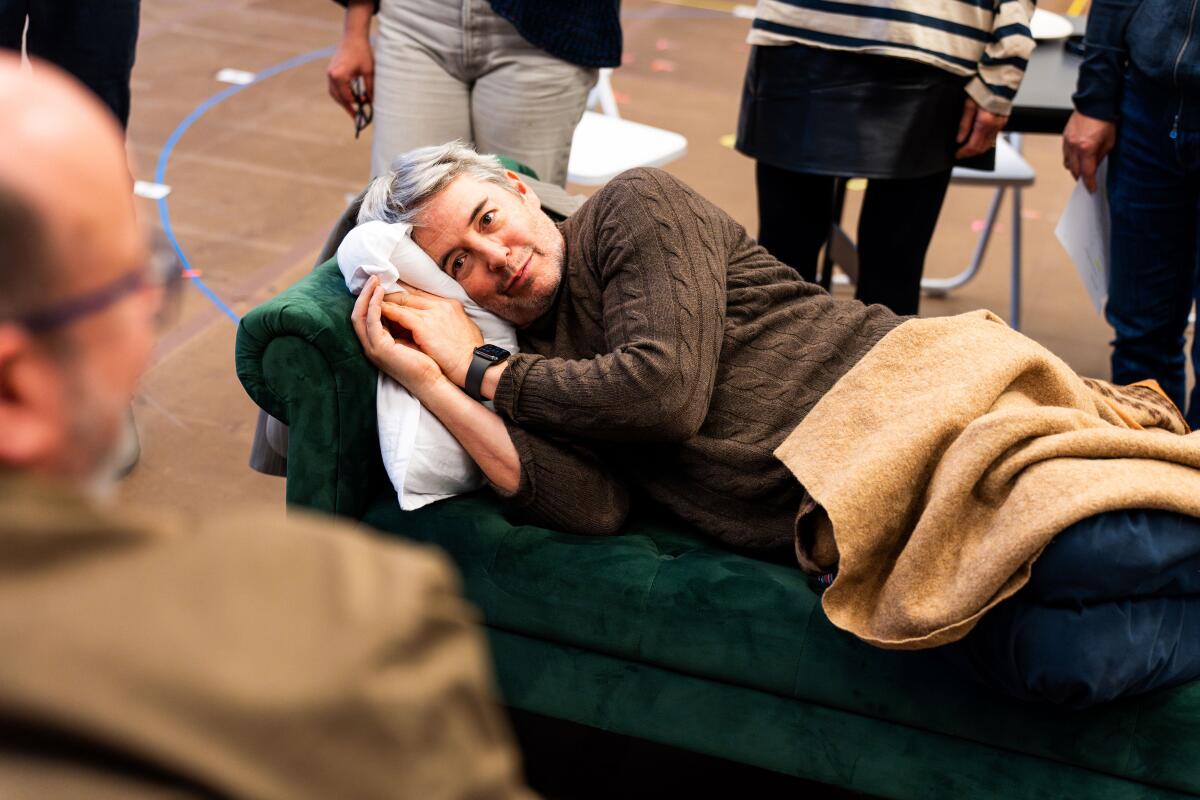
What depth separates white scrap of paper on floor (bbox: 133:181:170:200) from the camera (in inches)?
151

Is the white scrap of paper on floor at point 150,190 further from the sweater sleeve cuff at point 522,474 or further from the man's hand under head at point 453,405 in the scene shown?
the sweater sleeve cuff at point 522,474

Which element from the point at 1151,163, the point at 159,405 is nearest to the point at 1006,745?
the point at 1151,163

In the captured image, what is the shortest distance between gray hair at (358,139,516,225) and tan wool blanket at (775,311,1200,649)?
63 centimetres

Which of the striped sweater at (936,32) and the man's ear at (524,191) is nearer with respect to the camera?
the man's ear at (524,191)

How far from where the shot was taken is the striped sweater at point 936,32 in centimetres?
233

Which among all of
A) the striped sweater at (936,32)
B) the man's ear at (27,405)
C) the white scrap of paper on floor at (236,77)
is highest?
the man's ear at (27,405)

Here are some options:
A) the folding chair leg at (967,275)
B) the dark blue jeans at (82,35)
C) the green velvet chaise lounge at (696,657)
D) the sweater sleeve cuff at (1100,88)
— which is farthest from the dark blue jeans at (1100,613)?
the folding chair leg at (967,275)

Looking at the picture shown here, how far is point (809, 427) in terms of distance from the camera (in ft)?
6.01

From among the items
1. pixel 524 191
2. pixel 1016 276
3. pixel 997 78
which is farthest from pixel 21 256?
pixel 1016 276

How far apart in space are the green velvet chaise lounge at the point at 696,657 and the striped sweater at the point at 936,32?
3.36 feet

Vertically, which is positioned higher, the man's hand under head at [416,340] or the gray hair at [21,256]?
the gray hair at [21,256]

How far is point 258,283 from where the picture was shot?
341 cm

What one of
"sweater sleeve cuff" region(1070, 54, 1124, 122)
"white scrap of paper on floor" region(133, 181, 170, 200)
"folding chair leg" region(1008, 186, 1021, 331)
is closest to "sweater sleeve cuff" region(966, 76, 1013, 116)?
"sweater sleeve cuff" region(1070, 54, 1124, 122)

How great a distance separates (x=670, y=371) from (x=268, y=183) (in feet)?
8.55
